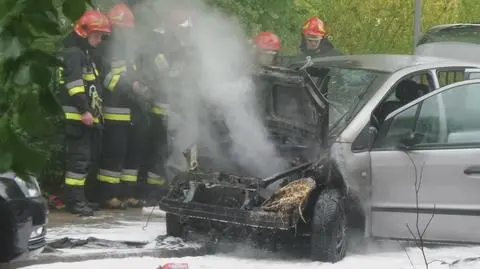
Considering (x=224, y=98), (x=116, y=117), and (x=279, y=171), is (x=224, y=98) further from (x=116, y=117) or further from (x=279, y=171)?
(x=116, y=117)

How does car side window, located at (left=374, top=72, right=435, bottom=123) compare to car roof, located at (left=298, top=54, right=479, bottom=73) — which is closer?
car side window, located at (left=374, top=72, right=435, bottom=123)

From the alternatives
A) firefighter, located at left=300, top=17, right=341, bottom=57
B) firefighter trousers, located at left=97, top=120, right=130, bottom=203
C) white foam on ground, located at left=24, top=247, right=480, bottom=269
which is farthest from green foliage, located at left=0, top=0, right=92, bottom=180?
firefighter, located at left=300, top=17, right=341, bottom=57

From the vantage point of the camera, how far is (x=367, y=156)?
23.3 ft

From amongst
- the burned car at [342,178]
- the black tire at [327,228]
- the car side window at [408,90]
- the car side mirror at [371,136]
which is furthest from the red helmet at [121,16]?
the black tire at [327,228]

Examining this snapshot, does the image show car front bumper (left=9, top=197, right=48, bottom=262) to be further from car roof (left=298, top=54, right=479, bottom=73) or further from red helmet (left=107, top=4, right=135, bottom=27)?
red helmet (left=107, top=4, right=135, bottom=27)

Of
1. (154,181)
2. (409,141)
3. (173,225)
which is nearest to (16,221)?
(173,225)

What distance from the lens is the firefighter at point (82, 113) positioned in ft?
29.3

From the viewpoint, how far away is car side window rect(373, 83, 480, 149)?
716 centimetres

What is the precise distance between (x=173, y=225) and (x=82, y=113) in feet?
6.36

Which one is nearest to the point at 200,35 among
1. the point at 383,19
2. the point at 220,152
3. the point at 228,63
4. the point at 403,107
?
the point at 228,63

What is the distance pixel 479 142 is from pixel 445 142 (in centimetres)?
26

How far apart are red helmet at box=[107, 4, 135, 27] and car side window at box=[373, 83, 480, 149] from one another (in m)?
3.42

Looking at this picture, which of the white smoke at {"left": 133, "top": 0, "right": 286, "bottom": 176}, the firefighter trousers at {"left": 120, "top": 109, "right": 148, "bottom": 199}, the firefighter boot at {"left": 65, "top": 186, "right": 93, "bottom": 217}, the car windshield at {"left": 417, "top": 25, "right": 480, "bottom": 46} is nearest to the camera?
the white smoke at {"left": 133, "top": 0, "right": 286, "bottom": 176}

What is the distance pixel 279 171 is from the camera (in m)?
7.28
